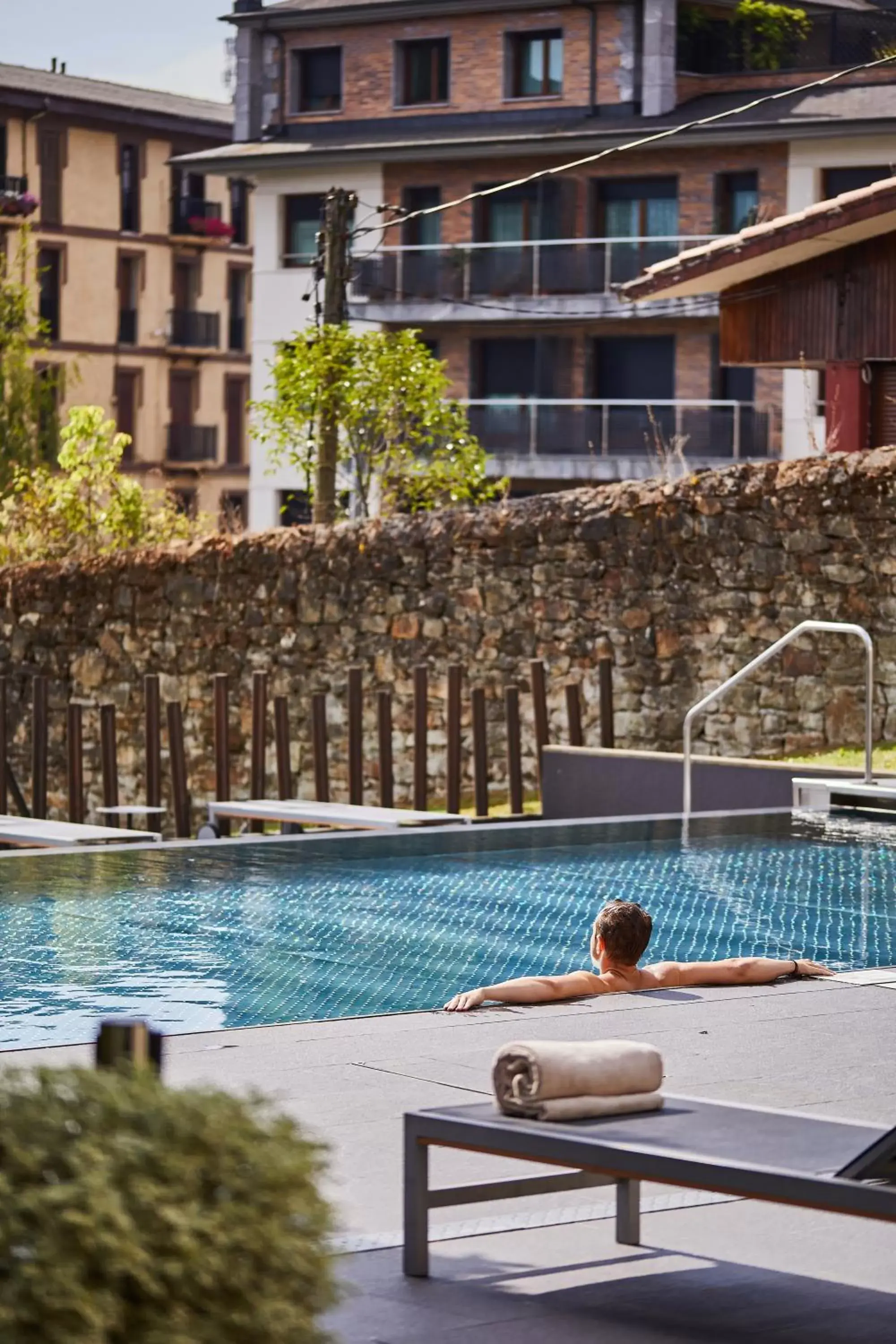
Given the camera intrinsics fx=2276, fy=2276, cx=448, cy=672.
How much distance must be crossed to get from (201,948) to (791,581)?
8.86m

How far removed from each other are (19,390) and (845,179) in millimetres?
14749

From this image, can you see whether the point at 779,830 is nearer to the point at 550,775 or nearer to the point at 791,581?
the point at 550,775

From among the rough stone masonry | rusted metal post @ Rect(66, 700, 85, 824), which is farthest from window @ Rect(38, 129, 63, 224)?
rusted metal post @ Rect(66, 700, 85, 824)

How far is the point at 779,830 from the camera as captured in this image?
44.0 feet

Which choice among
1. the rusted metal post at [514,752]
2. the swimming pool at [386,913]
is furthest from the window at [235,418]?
the swimming pool at [386,913]

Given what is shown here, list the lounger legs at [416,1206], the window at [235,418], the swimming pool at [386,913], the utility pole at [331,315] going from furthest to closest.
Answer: the window at [235,418] → the utility pole at [331,315] → the swimming pool at [386,913] → the lounger legs at [416,1206]

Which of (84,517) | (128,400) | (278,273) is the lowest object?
(84,517)

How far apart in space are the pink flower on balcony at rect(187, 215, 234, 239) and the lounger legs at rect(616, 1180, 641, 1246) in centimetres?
4864

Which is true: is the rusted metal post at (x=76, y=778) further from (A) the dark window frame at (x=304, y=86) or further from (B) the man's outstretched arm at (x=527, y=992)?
(A) the dark window frame at (x=304, y=86)

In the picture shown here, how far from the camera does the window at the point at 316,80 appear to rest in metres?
38.7

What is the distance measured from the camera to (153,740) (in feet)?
57.4

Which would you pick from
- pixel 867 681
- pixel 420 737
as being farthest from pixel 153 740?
pixel 867 681

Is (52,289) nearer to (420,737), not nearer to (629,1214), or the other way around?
(420,737)

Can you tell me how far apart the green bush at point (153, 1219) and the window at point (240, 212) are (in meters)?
52.1
